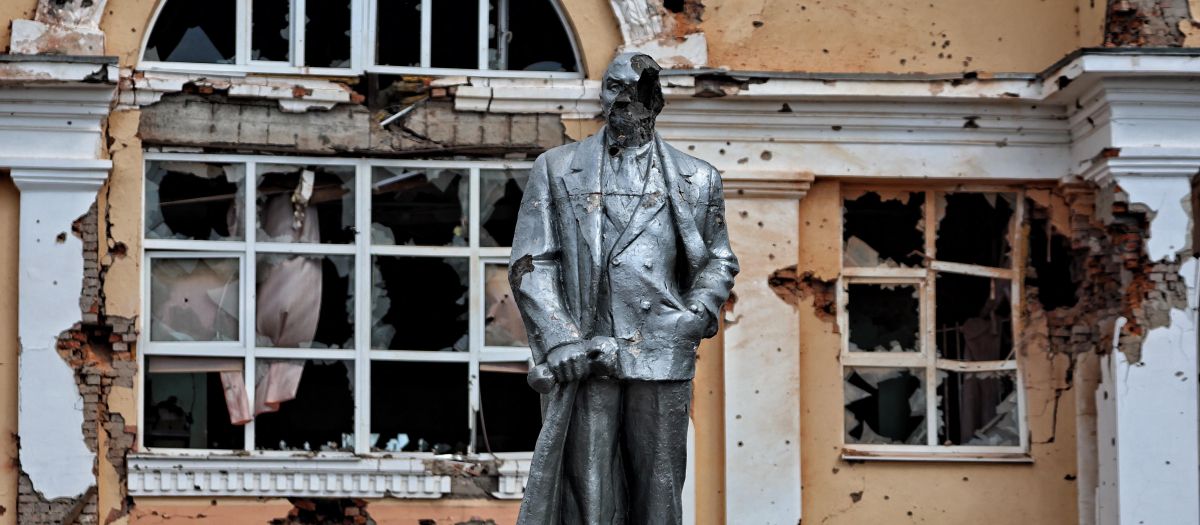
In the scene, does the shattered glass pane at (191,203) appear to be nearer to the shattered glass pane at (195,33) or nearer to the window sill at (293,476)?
the shattered glass pane at (195,33)

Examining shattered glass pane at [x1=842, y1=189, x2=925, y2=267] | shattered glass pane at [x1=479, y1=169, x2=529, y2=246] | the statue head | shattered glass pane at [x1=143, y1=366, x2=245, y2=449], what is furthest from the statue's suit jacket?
shattered glass pane at [x1=143, y1=366, x2=245, y2=449]

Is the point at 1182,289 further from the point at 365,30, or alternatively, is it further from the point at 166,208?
the point at 166,208

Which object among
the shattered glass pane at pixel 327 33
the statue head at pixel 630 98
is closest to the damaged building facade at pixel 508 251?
the shattered glass pane at pixel 327 33

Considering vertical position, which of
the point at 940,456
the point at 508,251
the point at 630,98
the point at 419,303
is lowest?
the point at 940,456

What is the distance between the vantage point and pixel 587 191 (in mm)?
4711

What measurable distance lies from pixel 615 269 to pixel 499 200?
365 cm

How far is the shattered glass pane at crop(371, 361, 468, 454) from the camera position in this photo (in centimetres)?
802

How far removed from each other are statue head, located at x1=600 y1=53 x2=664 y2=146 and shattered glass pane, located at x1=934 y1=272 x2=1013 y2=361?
13.0ft

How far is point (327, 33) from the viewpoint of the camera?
8.22m

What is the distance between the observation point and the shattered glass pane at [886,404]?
26.9 feet

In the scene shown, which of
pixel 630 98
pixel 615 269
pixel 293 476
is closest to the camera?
pixel 615 269

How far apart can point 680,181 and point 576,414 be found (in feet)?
2.95

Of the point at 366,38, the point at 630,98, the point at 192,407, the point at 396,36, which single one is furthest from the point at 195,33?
the point at 630,98

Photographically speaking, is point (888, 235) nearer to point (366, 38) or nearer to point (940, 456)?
point (940, 456)
